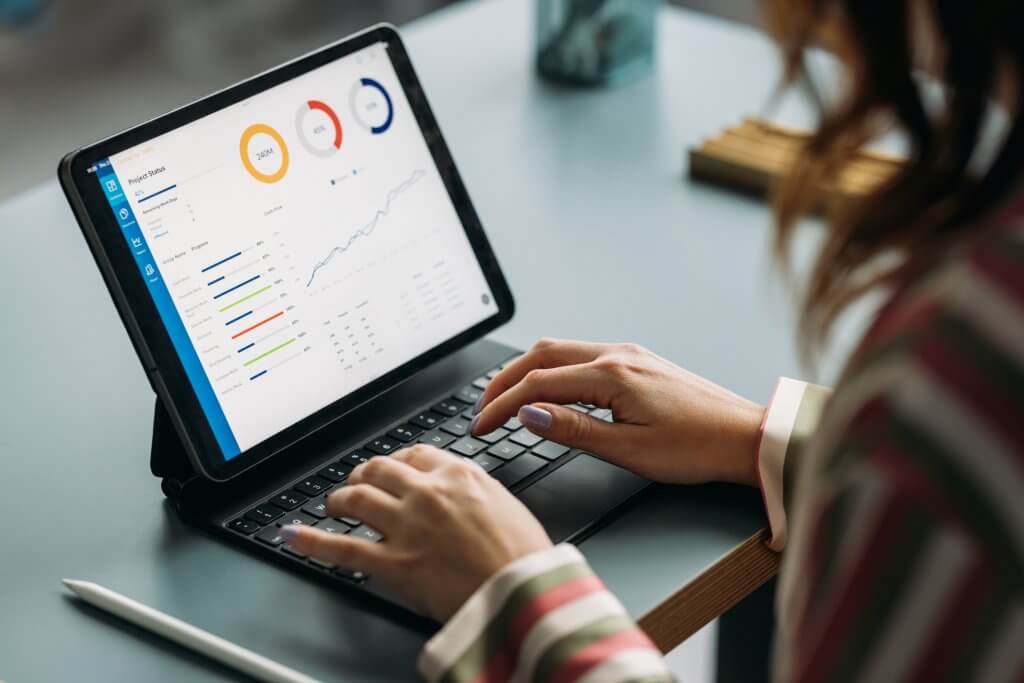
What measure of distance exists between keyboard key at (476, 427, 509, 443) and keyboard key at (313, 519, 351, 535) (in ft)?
0.43

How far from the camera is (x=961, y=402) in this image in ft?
1.74

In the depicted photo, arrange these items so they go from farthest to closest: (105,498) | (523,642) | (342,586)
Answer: (105,498)
(342,586)
(523,642)

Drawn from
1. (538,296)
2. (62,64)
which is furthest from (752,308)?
(62,64)

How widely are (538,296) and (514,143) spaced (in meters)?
0.33

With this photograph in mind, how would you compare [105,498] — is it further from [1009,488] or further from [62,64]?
[62,64]

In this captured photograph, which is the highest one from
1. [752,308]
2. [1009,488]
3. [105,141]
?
[105,141]

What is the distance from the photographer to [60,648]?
81 centimetres

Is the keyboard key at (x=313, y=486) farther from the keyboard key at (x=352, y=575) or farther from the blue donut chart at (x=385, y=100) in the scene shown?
the blue donut chart at (x=385, y=100)

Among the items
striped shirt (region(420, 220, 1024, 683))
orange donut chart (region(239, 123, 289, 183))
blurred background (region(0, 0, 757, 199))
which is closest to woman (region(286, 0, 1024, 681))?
striped shirt (region(420, 220, 1024, 683))

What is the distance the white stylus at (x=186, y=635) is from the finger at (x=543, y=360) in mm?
270

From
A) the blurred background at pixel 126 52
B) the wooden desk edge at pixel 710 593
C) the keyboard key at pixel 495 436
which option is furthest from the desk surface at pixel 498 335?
the blurred background at pixel 126 52

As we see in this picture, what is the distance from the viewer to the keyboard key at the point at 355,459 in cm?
94

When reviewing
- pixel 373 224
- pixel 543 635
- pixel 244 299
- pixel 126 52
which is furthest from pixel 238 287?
pixel 126 52

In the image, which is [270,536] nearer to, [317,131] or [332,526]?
[332,526]
